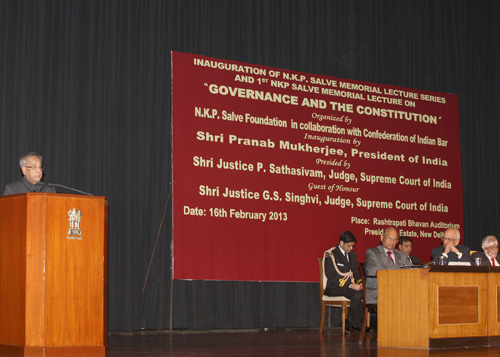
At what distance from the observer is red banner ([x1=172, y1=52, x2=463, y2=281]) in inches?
306

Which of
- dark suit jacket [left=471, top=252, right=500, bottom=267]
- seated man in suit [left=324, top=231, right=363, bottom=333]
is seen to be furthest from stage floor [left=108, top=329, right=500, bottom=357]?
dark suit jacket [left=471, top=252, right=500, bottom=267]

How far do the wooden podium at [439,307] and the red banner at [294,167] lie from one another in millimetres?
2268

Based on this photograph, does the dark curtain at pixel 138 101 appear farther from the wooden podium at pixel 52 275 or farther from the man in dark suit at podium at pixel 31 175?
the wooden podium at pixel 52 275

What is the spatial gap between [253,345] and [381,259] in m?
1.84

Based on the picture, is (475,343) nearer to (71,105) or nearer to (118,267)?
(118,267)

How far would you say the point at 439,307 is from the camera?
5.75 m

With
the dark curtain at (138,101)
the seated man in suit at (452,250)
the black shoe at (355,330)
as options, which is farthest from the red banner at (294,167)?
the seated man in suit at (452,250)

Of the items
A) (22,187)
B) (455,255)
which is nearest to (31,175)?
(22,187)

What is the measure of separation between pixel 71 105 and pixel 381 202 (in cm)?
384

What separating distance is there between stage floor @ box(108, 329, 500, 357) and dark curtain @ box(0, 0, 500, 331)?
41 centimetres

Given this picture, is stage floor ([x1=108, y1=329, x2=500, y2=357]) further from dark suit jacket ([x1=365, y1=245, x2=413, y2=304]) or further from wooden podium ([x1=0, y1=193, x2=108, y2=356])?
wooden podium ([x1=0, y1=193, x2=108, y2=356])

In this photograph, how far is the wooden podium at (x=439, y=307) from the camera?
18.7 feet

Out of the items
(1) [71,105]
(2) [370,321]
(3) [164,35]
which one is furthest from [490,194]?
(1) [71,105]

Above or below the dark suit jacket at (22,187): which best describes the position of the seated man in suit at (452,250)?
below
